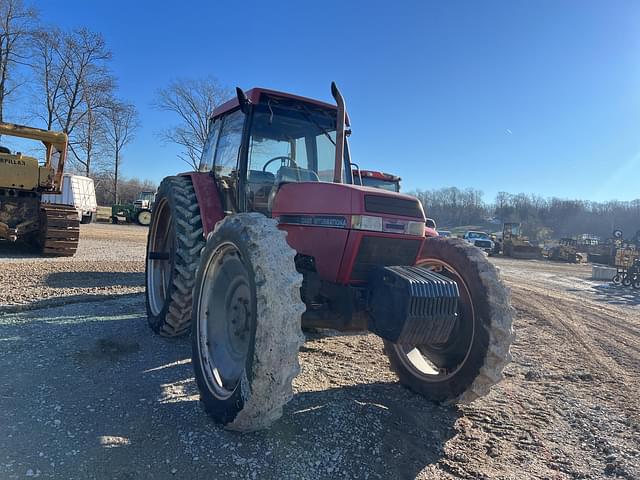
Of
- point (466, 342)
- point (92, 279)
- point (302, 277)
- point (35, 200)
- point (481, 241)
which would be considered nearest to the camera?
point (302, 277)

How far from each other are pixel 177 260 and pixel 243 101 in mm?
1654

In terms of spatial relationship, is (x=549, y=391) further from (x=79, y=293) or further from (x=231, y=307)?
(x=79, y=293)

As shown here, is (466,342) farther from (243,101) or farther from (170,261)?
(170,261)

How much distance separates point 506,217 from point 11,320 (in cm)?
9381

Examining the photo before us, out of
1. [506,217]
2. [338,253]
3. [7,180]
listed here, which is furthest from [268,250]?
[506,217]

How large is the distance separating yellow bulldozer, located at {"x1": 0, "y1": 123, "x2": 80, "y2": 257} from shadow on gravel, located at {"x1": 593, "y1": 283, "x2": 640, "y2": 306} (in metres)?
14.0

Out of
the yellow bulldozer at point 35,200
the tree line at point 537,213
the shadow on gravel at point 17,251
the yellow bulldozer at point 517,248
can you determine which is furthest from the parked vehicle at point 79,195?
the tree line at point 537,213

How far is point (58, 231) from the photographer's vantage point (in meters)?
10.6

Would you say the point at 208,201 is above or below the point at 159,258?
above

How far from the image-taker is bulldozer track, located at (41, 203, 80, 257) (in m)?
10.5

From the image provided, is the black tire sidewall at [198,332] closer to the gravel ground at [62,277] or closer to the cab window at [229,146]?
the cab window at [229,146]

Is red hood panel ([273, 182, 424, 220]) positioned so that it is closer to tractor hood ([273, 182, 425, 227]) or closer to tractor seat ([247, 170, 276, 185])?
tractor hood ([273, 182, 425, 227])

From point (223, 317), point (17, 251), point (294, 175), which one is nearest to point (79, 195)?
point (17, 251)

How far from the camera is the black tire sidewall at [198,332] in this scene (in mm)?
2603
